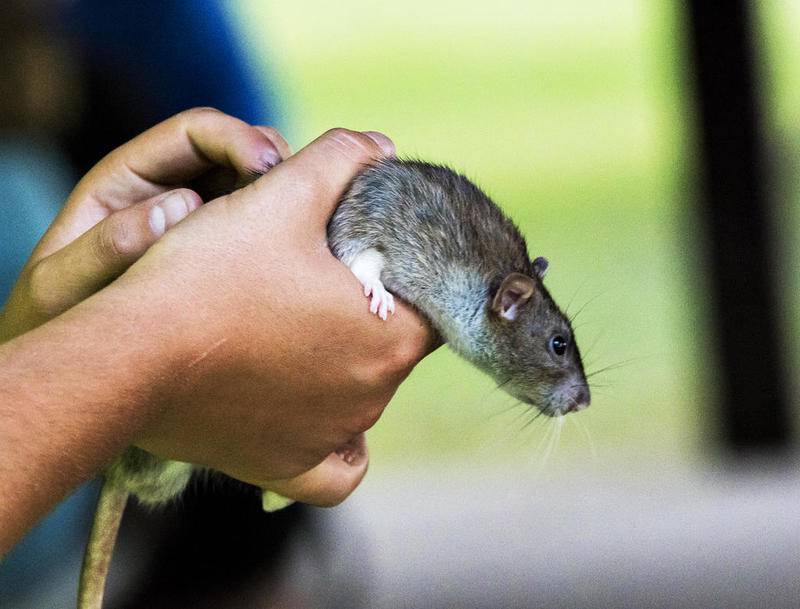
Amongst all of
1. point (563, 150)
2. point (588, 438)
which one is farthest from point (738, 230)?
point (563, 150)

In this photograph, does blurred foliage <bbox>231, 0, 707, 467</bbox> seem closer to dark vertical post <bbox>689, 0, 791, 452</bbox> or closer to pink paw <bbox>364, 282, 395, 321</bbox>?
dark vertical post <bbox>689, 0, 791, 452</bbox>

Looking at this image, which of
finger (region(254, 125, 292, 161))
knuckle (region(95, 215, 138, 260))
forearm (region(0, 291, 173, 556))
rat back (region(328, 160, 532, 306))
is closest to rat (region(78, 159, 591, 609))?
rat back (region(328, 160, 532, 306))

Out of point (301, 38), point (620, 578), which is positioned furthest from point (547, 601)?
point (301, 38)

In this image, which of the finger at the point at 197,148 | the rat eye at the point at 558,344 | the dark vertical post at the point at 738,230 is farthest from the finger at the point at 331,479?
the dark vertical post at the point at 738,230

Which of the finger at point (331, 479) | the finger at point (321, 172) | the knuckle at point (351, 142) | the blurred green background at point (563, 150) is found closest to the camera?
the finger at point (321, 172)

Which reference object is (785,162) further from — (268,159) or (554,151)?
(268,159)

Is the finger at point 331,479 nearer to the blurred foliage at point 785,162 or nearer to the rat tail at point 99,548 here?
the rat tail at point 99,548
